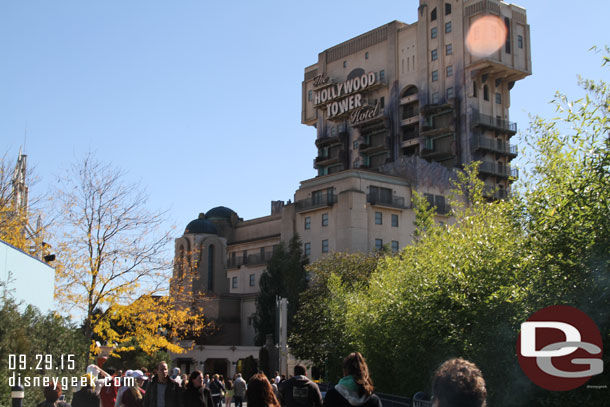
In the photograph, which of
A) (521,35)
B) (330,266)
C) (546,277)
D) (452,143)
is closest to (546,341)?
(546,277)

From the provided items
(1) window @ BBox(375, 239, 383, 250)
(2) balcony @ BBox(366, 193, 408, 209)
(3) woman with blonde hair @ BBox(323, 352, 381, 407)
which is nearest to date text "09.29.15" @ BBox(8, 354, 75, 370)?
(3) woman with blonde hair @ BBox(323, 352, 381, 407)

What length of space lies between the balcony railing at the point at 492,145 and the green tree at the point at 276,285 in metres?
26.2

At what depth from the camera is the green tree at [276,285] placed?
235 feet

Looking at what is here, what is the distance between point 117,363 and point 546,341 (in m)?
45.4

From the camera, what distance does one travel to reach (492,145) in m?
89.4

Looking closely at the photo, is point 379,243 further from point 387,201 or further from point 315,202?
point 315,202

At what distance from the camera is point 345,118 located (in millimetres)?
102688

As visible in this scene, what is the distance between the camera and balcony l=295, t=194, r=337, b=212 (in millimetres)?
77688

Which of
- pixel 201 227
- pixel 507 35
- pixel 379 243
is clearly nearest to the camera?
pixel 379 243

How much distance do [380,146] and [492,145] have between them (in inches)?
550

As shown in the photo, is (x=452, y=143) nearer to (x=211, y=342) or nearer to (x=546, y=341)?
(x=211, y=342)

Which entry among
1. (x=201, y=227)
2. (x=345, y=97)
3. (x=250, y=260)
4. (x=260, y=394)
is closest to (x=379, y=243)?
(x=250, y=260)

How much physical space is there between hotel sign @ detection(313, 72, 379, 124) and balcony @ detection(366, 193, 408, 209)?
69.4 ft

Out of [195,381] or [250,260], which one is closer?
[195,381]
